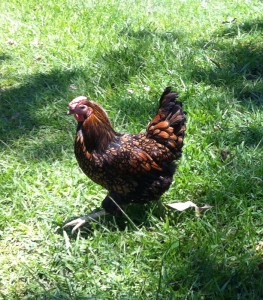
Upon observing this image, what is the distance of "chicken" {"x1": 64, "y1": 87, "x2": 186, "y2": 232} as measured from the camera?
130 inches

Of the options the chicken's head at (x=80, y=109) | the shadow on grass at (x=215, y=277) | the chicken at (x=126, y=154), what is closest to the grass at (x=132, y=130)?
the shadow on grass at (x=215, y=277)

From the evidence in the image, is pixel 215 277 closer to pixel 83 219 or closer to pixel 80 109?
pixel 83 219

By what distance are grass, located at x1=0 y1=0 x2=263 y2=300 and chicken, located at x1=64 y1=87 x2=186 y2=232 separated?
18cm

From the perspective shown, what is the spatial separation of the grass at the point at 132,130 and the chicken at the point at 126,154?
18 centimetres

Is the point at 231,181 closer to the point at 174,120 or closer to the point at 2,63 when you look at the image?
the point at 174,120

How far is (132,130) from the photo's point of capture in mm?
4328

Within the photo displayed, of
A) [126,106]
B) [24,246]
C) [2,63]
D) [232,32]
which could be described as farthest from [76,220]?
[232,32]

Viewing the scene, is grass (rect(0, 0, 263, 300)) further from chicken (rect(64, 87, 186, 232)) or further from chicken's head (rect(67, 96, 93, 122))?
chicken's head (rect(67, 96, 93, 122))

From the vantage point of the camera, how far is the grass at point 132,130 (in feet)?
9.86

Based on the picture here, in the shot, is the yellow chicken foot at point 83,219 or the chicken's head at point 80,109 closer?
the chicken's head at point 80,109

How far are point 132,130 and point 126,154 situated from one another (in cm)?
103

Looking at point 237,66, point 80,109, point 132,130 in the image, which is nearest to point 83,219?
point 80,109

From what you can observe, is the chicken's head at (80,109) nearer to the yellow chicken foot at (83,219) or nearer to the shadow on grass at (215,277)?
the yellow chicken foot at (83,219)

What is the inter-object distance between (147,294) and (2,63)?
359 centimetres
